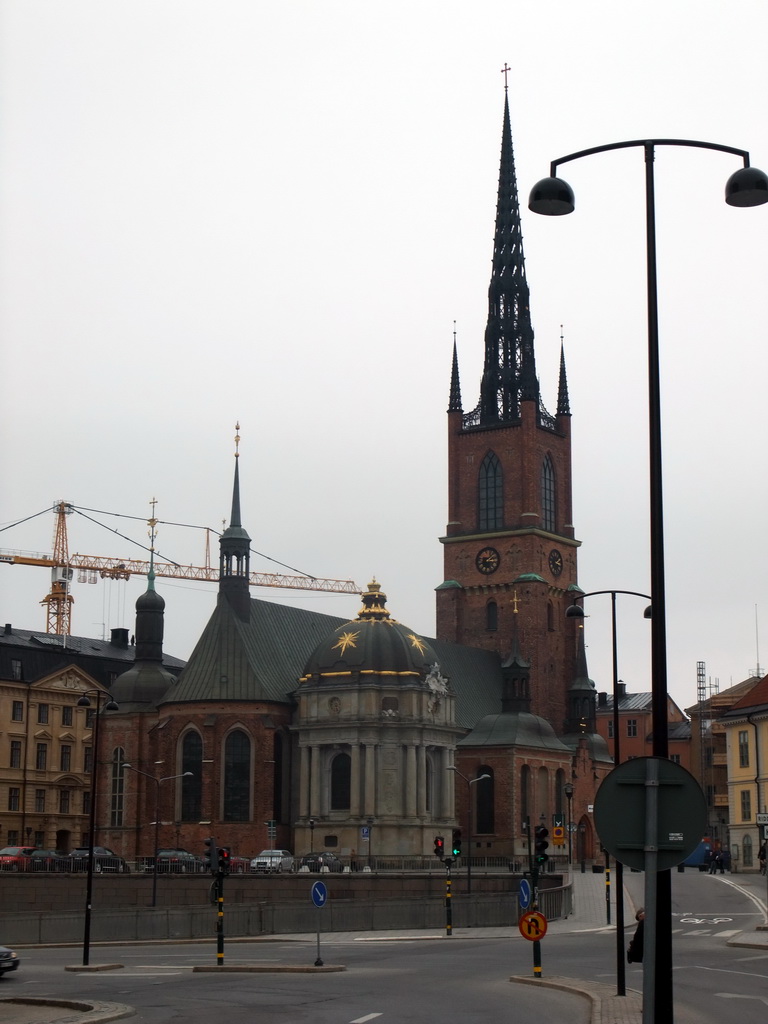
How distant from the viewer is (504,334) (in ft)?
421

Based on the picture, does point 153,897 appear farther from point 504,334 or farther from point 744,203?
point 504,334

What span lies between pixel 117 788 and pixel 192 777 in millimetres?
7193

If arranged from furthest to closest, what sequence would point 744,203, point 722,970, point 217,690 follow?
point 217,690 < point 722,970 < point 744,203

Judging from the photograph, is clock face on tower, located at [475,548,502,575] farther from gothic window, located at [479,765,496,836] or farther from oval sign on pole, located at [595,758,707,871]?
oval sign on pole, located at [595,758,707,871]

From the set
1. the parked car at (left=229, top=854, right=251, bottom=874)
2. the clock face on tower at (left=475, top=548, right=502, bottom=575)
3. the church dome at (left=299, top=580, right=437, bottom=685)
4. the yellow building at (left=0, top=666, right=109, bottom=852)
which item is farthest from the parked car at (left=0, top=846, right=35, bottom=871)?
the clock face on tower at (left=475, top=548, right=502, bottom=575)

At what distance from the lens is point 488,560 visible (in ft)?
400

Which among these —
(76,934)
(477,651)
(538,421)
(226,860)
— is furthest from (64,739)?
(226,860)

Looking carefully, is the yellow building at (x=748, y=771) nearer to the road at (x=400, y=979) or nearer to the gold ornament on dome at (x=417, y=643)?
the gold ornament on dome at (x=417, y=643)

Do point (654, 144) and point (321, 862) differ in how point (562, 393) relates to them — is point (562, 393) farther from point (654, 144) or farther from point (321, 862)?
point (654, 144)

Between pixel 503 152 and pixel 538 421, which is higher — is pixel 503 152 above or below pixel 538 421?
above

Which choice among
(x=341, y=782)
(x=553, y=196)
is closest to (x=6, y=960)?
(x=553, y=196)

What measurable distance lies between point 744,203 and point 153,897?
55031 mm

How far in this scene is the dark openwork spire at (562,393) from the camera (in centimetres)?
12912

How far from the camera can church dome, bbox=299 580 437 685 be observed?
97.3 meters
